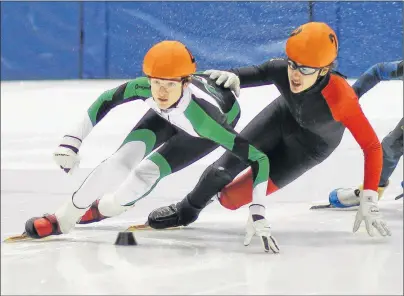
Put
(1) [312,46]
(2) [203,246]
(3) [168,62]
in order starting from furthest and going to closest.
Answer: (2) [203,246]
(1) [312,46]
(3) [168,62]

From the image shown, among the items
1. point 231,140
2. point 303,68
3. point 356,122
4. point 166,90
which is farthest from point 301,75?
point 166,90

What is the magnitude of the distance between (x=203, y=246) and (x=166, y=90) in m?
0.58

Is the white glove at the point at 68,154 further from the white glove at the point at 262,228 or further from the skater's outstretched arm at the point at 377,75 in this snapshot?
the skater's outstretched arm at the point at 377,75

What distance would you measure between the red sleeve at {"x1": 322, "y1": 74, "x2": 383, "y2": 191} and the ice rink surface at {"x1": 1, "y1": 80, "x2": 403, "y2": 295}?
0.87 ft

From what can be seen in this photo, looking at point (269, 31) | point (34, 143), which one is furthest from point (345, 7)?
point (34, 143)

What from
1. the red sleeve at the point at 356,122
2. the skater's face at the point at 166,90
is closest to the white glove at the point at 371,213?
the red sleeve at the point at 356,122

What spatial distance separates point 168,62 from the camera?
10.2 feet

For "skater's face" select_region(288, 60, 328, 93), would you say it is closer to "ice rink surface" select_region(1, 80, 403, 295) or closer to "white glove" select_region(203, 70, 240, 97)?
"white glove" select_region(203, 70, 240, 97)

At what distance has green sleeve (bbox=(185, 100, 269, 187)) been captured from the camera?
10.5ft

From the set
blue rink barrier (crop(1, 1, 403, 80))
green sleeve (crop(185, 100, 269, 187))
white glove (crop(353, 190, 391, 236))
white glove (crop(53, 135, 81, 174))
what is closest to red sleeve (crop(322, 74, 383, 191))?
white glove (crop(353, 190, 391, 236))

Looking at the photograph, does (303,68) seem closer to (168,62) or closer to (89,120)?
(168,62)

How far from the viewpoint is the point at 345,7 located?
7.32 m

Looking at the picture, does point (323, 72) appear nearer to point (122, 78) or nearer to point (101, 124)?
point (101, 124)

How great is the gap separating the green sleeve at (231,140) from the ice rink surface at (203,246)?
0.28m
